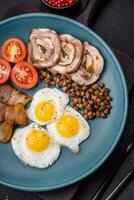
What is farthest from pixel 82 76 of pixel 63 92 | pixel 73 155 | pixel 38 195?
pixel 38 195

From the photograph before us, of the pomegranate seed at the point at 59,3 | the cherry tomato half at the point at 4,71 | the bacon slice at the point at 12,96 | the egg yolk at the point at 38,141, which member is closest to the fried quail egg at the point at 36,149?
the egg yolk at the point at 38,141

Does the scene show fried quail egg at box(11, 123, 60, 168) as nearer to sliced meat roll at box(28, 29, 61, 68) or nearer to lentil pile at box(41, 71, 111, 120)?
lentil pile at box(41, 71, 111, 120)

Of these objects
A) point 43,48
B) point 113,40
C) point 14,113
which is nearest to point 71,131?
point 14,113

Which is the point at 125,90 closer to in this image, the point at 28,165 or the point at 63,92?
the point at 63,92

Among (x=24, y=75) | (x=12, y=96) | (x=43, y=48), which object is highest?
(x=43, y=48)

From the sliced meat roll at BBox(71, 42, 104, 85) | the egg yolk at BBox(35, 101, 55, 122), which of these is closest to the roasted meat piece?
the egg yolk at BBox(35, 101, 55, 122)

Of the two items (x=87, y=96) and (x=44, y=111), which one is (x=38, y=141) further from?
(x=87, y=96)

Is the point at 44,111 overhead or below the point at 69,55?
below
